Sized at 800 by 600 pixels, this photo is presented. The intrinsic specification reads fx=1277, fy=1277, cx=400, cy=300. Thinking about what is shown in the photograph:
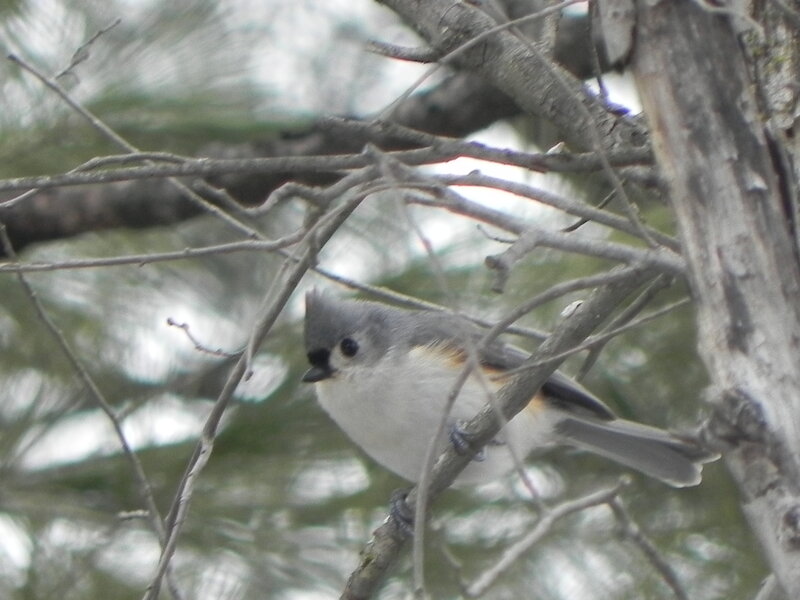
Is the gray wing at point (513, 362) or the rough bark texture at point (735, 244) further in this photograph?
the gray wing at point (513, 362)

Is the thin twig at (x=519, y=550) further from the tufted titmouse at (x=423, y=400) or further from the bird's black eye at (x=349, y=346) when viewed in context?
the bird's black eye at (x=349, y=346)

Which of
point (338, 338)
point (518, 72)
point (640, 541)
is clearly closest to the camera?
point (640, 541)

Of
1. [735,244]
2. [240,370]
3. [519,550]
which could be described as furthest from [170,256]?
[735,244]

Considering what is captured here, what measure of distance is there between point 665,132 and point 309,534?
216 centimetres

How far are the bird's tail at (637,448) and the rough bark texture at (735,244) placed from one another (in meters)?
1.61

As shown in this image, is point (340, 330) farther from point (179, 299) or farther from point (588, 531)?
point (179, 299)

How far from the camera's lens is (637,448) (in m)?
3.10

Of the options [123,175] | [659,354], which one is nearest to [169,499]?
[659,354]

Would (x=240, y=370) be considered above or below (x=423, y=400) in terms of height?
below

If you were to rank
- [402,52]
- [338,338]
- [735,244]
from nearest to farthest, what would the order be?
1. [735,244]
2. [402,52]
3. [338,338]

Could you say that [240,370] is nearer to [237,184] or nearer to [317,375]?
[317,375]

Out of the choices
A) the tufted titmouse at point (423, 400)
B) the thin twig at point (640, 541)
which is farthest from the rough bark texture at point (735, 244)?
the tufted titmouse at point (423, 400)

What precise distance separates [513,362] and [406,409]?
0.94 feet

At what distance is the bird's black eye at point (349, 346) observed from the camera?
3057 millimetres
